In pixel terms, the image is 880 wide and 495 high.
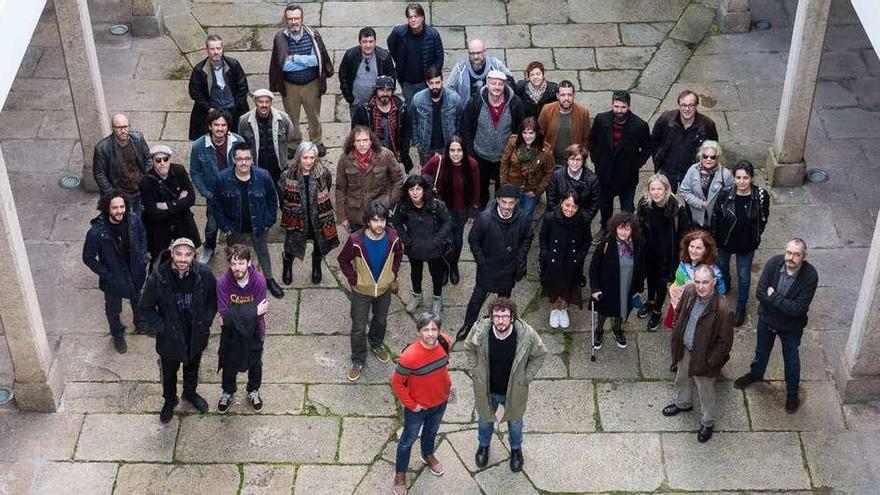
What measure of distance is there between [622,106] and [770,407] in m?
2.81

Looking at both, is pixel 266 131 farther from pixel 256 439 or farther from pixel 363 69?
pixel 256 439

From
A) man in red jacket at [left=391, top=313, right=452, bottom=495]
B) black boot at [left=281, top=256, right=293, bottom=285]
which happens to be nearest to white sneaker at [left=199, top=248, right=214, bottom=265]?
black boot at [left=281, top=256, right=293, bottom=285]

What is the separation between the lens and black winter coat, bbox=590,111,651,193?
38.8ft

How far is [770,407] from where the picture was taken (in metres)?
10.9

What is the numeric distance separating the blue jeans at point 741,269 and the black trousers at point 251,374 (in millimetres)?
3895

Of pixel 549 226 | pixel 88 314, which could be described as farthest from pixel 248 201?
pixel 549 226

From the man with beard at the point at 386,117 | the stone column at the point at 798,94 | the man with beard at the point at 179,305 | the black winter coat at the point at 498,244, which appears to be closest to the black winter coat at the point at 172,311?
the man with beard at the point at 179,305

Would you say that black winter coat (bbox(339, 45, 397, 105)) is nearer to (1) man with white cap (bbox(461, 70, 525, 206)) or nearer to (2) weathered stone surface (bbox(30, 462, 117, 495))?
(1) man with white cap (bbox(461, 70, 525, 206))

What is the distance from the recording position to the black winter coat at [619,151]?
11.8 meters

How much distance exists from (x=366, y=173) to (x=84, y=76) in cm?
301

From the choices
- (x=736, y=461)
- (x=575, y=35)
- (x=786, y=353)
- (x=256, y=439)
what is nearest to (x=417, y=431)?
(x=256, y=439)

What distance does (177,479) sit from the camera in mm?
10375

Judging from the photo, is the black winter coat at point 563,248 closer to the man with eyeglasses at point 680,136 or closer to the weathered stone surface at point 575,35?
the man with eyeglasses at point 680,136

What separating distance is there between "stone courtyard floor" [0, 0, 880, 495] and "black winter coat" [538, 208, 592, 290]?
57 cm
